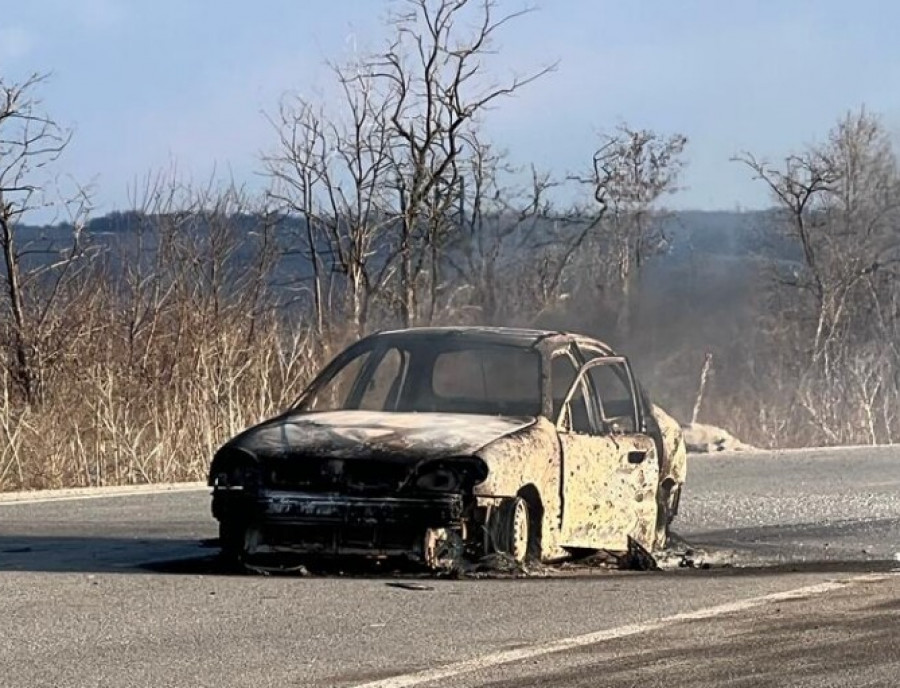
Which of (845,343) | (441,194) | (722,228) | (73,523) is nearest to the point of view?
(73,523)

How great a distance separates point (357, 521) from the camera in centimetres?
948

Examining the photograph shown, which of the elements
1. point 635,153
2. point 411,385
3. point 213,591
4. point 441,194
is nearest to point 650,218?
point 635,153

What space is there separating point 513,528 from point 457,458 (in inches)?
22.9

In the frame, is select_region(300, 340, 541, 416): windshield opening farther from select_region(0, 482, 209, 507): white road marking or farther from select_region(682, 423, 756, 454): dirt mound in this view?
select_region(682, 423, 756, 454): dirt mound

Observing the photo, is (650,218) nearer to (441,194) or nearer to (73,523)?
(441,194)

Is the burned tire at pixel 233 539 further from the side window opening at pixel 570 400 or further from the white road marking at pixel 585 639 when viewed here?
the white road marking at pixel 585 639

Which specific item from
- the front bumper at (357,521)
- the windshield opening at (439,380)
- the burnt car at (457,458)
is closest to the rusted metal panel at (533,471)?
the burnt car at (457,458)

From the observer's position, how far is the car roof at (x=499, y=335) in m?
11.3

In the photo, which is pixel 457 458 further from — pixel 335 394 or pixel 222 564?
pixel 335 394

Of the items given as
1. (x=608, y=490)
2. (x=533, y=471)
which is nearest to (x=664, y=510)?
(x=608, y=490)

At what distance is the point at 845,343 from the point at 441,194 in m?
12.7

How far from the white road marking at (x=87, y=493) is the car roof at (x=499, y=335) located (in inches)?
197

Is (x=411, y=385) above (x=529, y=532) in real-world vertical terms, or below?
above

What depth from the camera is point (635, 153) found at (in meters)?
41.6
